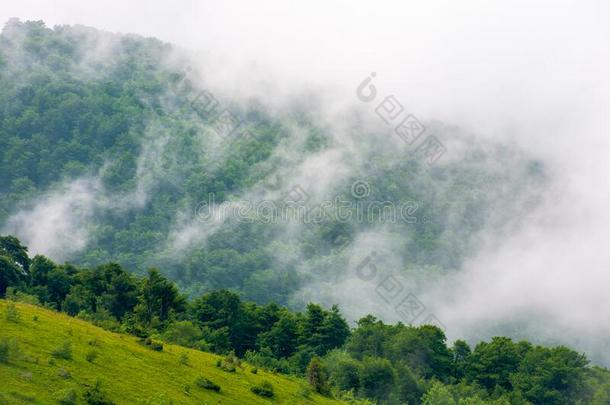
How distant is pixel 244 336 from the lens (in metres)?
105

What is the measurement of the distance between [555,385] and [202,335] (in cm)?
5043

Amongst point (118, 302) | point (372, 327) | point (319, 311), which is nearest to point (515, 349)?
point (372, 327)

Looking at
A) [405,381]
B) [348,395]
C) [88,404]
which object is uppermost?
[405,381]

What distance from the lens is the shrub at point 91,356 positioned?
4741cm

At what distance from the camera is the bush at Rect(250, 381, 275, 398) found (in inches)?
2238

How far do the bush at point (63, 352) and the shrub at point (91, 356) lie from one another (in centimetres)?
129

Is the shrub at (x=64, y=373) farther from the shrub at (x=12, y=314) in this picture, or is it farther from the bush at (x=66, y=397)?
the shrub at (x=12, y=314)

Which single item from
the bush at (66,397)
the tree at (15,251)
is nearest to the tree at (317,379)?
the bush at (66,397)

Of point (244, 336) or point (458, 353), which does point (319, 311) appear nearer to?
point (244, 336)

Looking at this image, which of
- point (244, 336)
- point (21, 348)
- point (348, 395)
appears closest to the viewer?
point (21, 348)

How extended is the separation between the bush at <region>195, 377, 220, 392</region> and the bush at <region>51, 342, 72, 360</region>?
9545 millimetres

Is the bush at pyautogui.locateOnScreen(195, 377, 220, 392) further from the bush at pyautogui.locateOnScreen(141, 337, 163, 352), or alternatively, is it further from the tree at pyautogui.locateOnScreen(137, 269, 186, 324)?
the tree at pyautogui.locateOnScreen(137, 269, 186, 324)

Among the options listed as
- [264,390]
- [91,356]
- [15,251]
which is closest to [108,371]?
[91,356]

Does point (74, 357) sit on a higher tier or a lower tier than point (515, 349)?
lower
